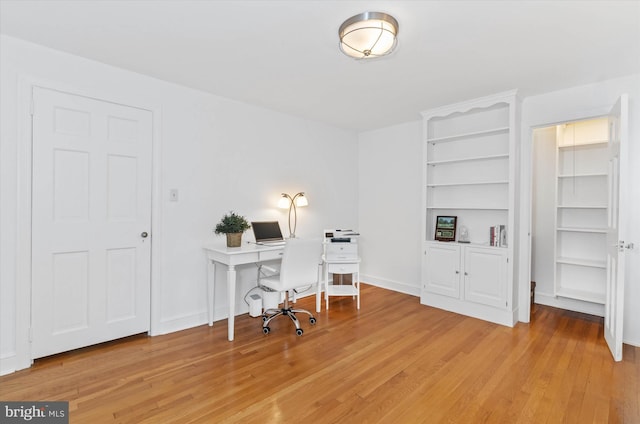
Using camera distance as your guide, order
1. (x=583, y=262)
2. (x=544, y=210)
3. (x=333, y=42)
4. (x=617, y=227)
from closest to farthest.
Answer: (x=333, y=42) → (x=617, y=227) → (x=583, y=262) → (x=544, y=210)

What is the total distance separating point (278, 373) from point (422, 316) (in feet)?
6.13

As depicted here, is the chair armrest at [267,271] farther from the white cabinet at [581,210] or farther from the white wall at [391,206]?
the white cabinet at [581,210]

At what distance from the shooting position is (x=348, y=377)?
2229 mm

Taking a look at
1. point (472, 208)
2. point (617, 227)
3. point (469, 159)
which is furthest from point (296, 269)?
point (617, 227)

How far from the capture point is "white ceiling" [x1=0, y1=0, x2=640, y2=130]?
186 centimetres

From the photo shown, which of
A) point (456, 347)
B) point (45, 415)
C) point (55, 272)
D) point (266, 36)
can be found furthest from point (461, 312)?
point (55, 272)

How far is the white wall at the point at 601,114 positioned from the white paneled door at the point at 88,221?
3.79 metres

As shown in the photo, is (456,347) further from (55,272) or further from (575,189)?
(55,272)

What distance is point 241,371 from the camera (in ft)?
7.57

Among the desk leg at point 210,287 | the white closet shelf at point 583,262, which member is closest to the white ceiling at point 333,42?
the desk leg at point 210,287

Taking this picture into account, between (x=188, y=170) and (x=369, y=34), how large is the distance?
83.3 inches

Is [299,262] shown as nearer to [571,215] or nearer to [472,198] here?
[472,198]

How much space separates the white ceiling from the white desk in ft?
5.23

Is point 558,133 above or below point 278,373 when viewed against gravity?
above
